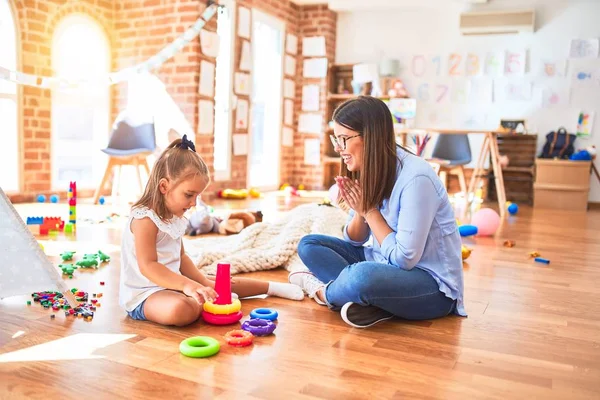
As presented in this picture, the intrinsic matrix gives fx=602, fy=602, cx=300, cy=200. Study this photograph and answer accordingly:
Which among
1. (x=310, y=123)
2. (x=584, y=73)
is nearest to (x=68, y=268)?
(x=310, y=123)

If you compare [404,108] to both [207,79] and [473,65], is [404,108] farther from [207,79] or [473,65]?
[207,79]

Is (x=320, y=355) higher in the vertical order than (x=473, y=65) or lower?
lower

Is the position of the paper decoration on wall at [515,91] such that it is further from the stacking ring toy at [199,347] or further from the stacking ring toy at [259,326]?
the stacking ring toy at [199,347]

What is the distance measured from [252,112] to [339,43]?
5.21ft

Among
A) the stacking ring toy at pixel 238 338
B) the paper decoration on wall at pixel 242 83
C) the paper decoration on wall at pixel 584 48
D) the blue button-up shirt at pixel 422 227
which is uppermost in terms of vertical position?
the paper decoration on wall at pixel 584 48

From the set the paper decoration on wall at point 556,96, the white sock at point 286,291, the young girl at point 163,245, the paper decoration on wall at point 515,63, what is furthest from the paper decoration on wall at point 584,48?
the young girl at point 163,245

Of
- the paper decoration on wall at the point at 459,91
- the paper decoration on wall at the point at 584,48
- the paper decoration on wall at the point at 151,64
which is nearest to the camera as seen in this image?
the paper decoration on wall at the point at 151,64

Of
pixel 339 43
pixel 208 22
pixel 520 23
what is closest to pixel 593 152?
pixel 520 23

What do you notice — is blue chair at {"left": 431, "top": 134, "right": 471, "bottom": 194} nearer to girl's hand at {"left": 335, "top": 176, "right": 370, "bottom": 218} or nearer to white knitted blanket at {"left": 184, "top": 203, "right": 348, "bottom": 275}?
white knitted blanket at {"left": 184, "top": 203, "right": 348, "bottom": 275}

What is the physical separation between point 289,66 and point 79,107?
2.47m

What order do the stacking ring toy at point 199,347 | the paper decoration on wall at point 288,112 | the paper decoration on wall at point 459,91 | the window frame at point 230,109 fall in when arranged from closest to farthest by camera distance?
the stacking ring toy at point 199,347 → the window frame at point 230,109 → the paper decoration on wall at point 459,91 → the paper decoration on wall at point 288,112

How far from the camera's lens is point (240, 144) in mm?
5793

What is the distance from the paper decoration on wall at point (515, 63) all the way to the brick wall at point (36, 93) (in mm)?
4248

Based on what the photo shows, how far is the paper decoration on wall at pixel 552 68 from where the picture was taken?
6.05m
